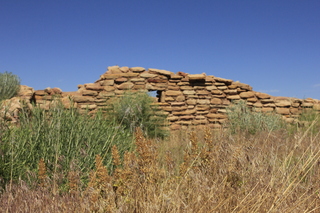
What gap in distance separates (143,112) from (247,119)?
3081 mm

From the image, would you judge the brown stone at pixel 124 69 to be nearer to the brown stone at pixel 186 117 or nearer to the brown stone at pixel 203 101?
the brown stone at pixel 186 117

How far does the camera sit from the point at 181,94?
9812mm

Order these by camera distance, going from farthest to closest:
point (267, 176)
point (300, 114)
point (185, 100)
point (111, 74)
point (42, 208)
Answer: point (300, 114) → point (185, 100) → point (111, 74) → point (267, 176) → point (42, 208)

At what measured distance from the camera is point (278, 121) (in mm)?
9383

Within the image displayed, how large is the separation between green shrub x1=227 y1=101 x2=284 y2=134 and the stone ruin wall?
0.43 metres

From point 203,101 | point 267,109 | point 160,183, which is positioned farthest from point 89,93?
point 160,183

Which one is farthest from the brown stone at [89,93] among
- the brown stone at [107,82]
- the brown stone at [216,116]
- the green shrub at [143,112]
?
the brown stone at [216,116]

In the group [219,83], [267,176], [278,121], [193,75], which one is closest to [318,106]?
[278,121]

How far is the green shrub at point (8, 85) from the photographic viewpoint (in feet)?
37.0

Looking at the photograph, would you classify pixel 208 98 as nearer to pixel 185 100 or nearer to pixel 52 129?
pixel 185 100

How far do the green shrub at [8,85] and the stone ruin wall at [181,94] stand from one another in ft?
7.16

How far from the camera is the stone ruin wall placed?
9.17m

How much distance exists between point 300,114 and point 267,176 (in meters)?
9.70

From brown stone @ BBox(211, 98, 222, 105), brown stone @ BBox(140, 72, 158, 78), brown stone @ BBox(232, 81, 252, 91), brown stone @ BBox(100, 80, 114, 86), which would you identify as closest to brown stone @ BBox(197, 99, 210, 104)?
brown stone @ BBox(211, 98, 222, 105)
